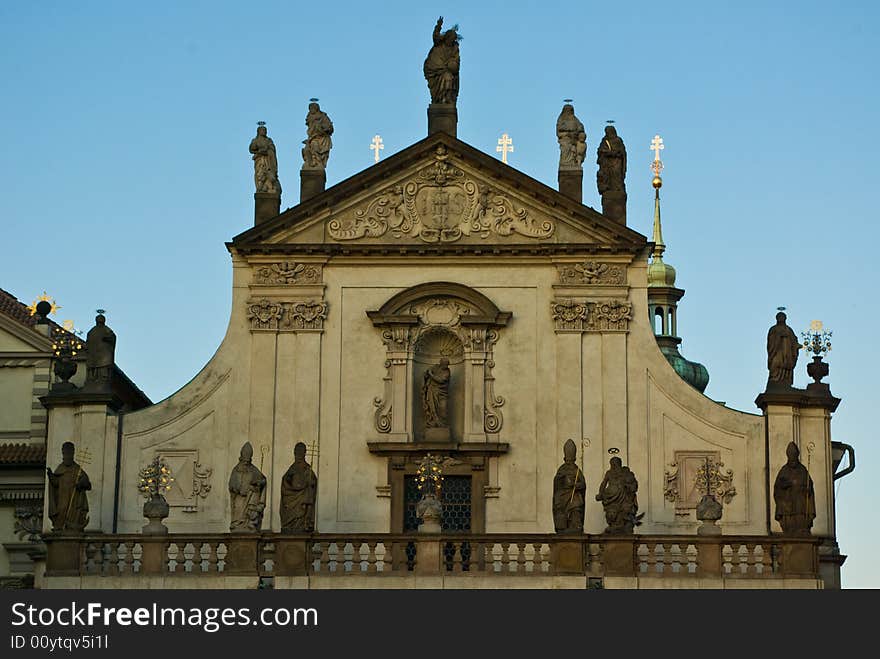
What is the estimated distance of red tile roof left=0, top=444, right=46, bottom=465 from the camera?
155 feet

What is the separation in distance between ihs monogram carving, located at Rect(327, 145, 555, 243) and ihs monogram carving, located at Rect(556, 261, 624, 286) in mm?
752

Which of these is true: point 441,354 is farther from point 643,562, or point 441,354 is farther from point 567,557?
point 643,562

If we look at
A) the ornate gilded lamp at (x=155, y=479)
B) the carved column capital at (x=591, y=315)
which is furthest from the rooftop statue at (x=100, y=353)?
the carved column capital at (x=591, y=315)

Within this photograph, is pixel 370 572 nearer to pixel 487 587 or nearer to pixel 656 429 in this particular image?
pixel 487 587

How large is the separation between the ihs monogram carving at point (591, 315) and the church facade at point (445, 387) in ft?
0.13

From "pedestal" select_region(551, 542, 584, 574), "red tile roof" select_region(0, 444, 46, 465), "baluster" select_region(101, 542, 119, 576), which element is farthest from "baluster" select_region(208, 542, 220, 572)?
"red tile roof" select_region(0, 444, 46, 465)

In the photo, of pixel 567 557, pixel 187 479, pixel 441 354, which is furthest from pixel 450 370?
pixel 567 557

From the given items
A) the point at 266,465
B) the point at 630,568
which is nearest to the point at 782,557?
the point at 630,568

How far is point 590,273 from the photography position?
44688mm

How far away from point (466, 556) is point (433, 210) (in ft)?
24.7

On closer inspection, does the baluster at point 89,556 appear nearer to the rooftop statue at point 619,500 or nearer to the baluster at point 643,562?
the rooftop statue at point 619,500
